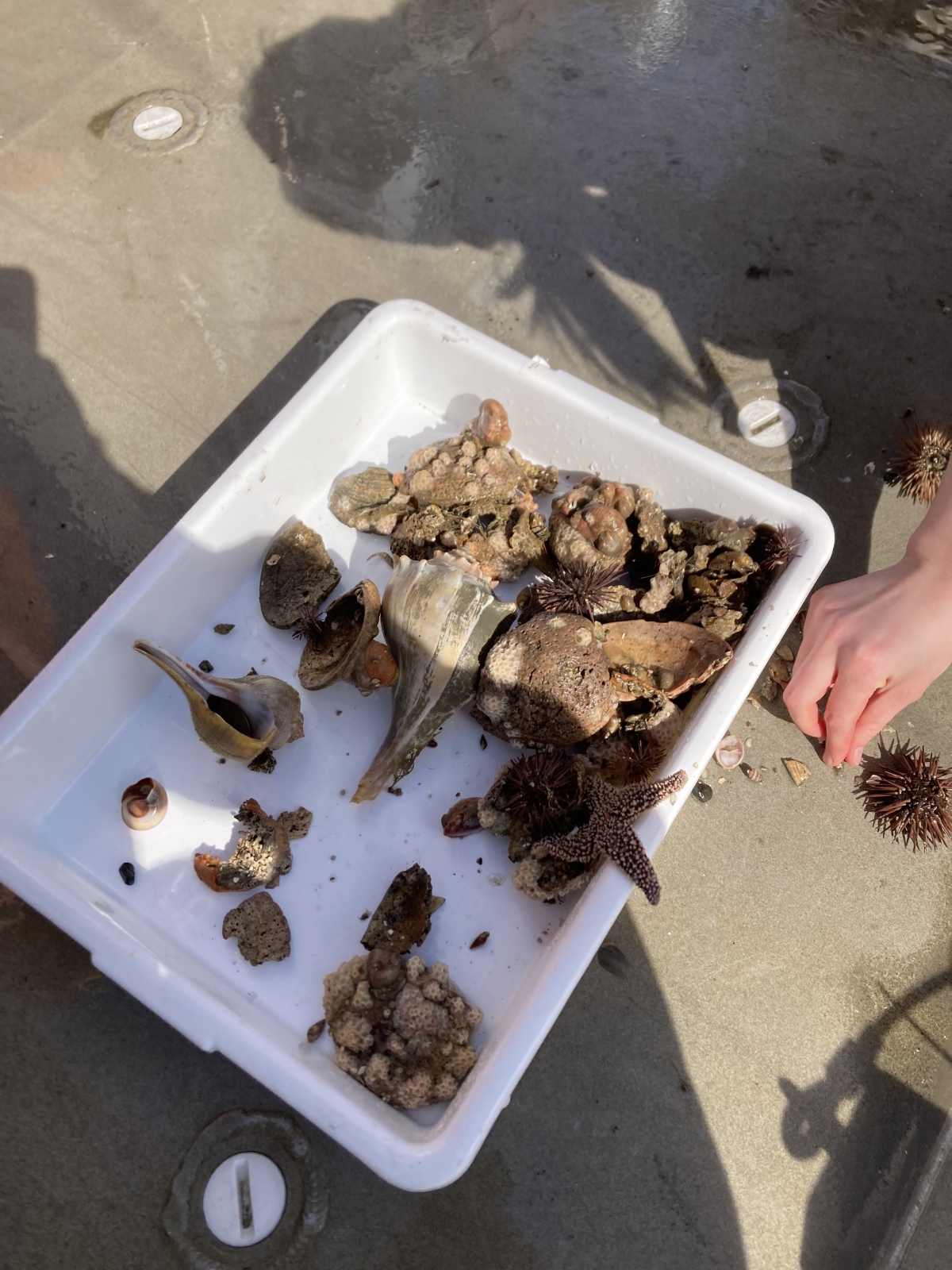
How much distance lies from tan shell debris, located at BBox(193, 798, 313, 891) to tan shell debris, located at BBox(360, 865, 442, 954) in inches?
12.4

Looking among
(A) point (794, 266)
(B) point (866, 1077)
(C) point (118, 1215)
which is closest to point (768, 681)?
(B) point (866, 1077)

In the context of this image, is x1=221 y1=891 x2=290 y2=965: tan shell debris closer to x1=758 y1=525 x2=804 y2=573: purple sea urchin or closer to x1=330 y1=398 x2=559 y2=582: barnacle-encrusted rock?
x1=330 y1=398 x2=559 y2=582: barnacle-encrusted rock

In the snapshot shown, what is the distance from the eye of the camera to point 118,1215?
2232 mm

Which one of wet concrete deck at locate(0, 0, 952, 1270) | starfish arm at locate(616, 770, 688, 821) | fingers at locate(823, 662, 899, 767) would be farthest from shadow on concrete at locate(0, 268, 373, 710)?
fingers at locate(823, 662, 899, 767)

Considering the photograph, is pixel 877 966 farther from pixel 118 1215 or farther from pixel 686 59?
pixel 686 59

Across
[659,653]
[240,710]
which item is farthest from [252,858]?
[659,653]

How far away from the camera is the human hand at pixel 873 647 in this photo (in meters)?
2.24

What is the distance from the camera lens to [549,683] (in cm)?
216

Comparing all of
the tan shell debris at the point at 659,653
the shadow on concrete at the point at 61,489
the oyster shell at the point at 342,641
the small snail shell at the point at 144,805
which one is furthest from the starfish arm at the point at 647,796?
the shadow on concrete at the point at 61,489

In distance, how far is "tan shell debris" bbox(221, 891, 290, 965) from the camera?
7.31 feet

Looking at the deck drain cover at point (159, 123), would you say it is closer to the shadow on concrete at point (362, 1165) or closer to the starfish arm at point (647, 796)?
the shadow on concrete at point (362, 1165)

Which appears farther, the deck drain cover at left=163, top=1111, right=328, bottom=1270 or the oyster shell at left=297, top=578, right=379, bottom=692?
the oyster shell at left=297, top=578, right=379, bottom=692

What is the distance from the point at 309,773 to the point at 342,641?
0.41m

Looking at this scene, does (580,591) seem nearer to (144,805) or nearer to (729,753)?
(729,753)
